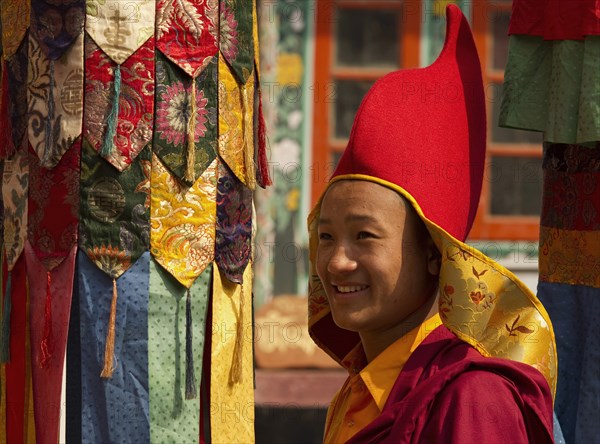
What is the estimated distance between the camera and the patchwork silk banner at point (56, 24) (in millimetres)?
2627

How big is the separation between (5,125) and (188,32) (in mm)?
474

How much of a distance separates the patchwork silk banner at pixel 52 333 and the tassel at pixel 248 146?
0.43 meters

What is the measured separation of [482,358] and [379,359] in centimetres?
26

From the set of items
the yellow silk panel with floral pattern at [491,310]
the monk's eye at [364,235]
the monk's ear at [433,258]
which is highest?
the monk's eye at [364,235]

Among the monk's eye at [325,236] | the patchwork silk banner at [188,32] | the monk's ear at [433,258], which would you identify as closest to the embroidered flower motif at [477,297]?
the monk's ear at [433,258]

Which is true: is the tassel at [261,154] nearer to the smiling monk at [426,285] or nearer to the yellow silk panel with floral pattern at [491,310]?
the smiling monk at [426,285]

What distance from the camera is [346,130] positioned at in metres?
5.93

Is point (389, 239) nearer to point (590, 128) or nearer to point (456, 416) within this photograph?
point (456, 416)

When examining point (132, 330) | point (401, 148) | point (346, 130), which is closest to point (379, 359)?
point (401, 148)

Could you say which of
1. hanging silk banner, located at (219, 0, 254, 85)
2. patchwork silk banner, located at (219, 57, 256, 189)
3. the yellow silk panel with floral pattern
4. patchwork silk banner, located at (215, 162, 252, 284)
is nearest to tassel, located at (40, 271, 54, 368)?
patchwork silk banner, located at (215, 162, 252, 284)

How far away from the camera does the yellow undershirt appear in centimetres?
211

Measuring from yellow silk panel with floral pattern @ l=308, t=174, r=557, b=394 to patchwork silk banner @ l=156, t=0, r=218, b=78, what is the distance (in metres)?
0.89

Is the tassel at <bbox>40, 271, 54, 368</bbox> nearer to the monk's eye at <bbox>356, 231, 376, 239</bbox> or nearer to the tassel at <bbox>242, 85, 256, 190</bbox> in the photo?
the tassel at <bbox>242, 85, 256, 190</bbox>

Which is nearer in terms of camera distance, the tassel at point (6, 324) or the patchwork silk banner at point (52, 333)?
the patchwork silk banner at point (52, 333)
